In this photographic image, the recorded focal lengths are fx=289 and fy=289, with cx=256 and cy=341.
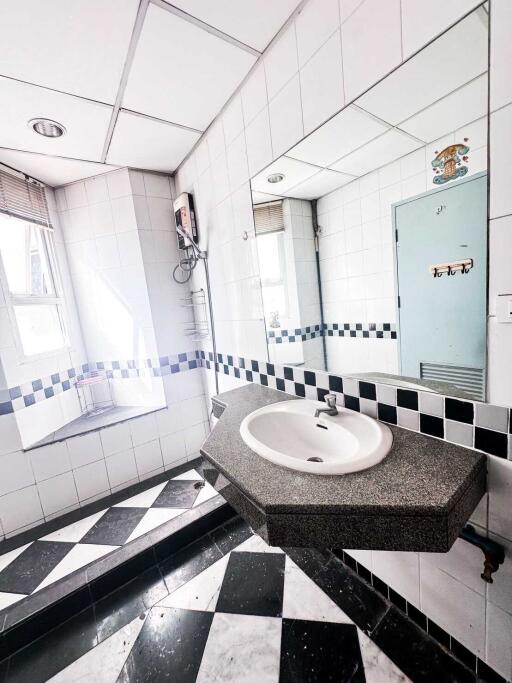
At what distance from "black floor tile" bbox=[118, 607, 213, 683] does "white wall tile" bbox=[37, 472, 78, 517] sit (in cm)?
100

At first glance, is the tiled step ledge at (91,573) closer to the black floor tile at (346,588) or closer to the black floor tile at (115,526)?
the black floor tile at (115,526)

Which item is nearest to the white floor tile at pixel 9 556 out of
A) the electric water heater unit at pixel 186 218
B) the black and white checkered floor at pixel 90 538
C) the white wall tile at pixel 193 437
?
the black and white checkered floor at pixel 90 538

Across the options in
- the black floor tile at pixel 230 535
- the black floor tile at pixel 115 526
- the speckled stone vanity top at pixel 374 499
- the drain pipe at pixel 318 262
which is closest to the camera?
the speckled stone vanity top at pixel 374 499

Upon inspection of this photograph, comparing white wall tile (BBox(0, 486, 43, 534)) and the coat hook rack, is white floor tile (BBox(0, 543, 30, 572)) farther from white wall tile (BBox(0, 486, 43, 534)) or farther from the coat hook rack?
the coat hook rack

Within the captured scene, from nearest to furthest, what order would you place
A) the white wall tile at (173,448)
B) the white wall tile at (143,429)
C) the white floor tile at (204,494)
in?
the white floor tile at (204,494)
the white wall tile at (143,429)
the white wall tile at (173,448)

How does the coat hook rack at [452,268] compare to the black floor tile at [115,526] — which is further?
the black floor tile at [115,526]

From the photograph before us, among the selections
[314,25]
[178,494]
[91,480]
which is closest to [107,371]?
[91,480]

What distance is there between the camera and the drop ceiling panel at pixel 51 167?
171 cm

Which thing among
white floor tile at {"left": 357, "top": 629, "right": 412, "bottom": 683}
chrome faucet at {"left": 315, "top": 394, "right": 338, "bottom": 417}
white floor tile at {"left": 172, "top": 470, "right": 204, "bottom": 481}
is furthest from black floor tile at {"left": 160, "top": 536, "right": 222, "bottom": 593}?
chrome faucet at {"left": 315, "top": 394, "right": 338, "bottom": 417}

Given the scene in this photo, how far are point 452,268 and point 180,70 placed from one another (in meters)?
1.32

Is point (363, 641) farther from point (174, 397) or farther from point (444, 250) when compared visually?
point (174, 397)

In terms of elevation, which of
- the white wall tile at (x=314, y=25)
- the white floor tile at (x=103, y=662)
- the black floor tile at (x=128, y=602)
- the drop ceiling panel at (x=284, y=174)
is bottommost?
the black floor tile at (x=128, y=602)

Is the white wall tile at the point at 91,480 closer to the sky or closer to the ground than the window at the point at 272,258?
closer to the ground

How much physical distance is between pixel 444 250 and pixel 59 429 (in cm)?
236
